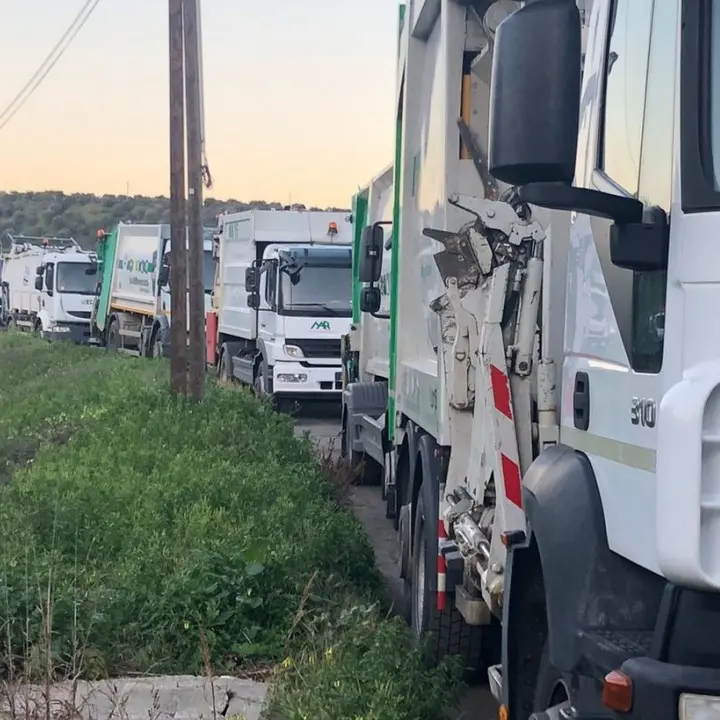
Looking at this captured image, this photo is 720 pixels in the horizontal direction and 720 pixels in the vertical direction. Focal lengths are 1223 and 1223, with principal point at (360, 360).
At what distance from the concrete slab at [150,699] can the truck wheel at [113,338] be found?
24.5 meters

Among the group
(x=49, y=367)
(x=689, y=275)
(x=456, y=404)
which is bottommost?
(x=49, y=367)

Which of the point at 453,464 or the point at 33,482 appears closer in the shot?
the point at 453,464

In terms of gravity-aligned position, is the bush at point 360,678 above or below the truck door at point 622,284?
below

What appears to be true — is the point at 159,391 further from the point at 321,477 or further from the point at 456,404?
the point at 456,404

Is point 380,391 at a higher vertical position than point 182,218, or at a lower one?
lower

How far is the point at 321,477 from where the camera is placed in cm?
1104


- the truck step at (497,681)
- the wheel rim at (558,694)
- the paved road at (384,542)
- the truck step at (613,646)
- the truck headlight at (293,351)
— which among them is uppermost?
the truck step at (613,646)

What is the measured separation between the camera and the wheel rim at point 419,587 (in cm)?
625

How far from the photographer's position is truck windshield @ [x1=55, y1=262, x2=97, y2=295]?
34656 millimetres

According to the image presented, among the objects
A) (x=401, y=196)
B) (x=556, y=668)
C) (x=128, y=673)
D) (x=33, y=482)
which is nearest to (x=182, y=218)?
(x=33, y=482)

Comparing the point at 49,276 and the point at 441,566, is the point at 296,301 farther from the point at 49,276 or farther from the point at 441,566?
the point at 49,276

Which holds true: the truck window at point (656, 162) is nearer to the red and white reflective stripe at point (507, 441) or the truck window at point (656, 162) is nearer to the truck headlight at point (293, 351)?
the red and white reflective stripe at point (507, 441)

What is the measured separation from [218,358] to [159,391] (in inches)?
274

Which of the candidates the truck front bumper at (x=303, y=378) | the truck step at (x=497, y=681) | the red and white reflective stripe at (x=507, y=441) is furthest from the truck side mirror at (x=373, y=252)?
the truck front bumper at (x=303, y=378)
